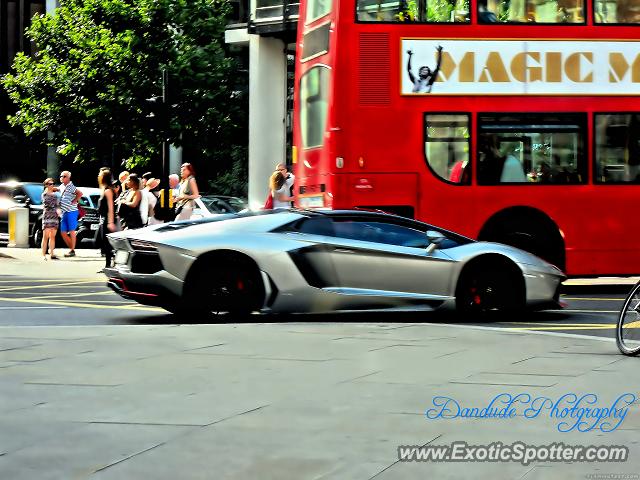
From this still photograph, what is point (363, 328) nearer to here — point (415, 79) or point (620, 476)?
point (415, 79)

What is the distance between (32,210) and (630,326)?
23580 millimetres

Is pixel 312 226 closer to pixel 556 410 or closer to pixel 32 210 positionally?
pixel 556 410

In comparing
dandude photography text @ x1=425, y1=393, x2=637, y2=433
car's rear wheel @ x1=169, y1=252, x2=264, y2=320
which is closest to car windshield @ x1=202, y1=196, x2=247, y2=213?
car's rear wheel @ x1=169, y1=252, x2=264, y2=320

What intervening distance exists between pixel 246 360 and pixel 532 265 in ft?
15.2

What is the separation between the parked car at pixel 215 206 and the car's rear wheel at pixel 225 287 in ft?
43.1

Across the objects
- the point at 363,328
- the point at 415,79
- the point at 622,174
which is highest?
the point at 415,79

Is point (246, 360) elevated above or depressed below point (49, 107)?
below

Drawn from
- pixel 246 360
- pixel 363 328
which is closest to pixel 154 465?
pixel 246 360

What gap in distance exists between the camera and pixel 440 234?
12.7 meters

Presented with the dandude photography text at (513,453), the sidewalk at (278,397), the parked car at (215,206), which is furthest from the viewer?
the parked car at (215,206)

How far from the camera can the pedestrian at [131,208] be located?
63.2 feet

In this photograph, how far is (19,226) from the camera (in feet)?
98.4

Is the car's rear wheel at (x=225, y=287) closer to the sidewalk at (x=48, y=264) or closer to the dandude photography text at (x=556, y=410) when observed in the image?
the dandude photography text at (x=556, y=410)

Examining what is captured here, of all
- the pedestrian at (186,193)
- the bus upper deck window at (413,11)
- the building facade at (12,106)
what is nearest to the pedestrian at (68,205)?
the pedestrian at (186,193)
